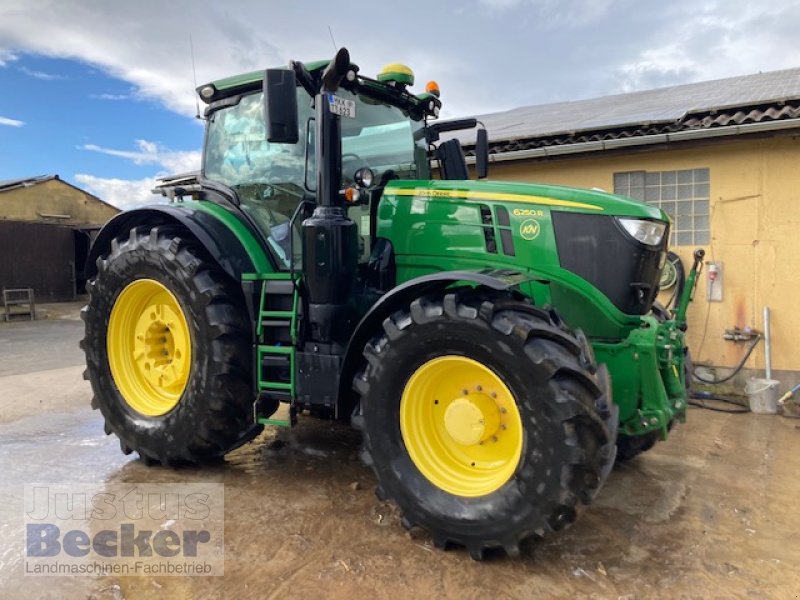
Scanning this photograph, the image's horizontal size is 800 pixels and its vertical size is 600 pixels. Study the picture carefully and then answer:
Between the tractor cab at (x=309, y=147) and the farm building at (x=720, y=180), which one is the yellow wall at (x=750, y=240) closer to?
the farm building at (x=720, y=180)

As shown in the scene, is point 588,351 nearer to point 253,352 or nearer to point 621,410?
point 621,410

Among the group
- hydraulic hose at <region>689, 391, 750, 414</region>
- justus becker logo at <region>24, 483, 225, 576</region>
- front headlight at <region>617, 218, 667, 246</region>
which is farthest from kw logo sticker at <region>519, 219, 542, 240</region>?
hydraulic hose at <region>689, 391, 750, 414</region>

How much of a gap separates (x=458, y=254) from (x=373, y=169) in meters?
0.93

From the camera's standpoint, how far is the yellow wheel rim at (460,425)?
113 inches

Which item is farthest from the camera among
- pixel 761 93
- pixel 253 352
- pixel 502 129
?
pixel 502 129

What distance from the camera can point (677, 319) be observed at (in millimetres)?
3914

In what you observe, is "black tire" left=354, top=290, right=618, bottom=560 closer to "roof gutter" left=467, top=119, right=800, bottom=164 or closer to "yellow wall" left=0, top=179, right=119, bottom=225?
"roof gutter" left=467, top=119, right=800, bottom=164

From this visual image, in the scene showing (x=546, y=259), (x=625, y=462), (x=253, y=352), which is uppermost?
(x=546, y=259)

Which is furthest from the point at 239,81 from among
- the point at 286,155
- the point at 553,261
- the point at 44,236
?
the point at 44,236

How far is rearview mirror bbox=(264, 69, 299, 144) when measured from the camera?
10.2ft

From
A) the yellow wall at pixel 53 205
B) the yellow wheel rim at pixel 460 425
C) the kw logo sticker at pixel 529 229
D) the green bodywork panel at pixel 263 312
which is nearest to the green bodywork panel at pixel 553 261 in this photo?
the kw logo sticker at pixel 529 229

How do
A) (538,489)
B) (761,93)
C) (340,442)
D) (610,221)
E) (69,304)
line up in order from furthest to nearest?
(69,304) → (761,93) → (340,442) → (610,221) → (538,489)

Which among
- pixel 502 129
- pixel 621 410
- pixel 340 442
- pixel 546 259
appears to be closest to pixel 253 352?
pixel 340 442

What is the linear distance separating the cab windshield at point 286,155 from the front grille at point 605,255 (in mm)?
1245
